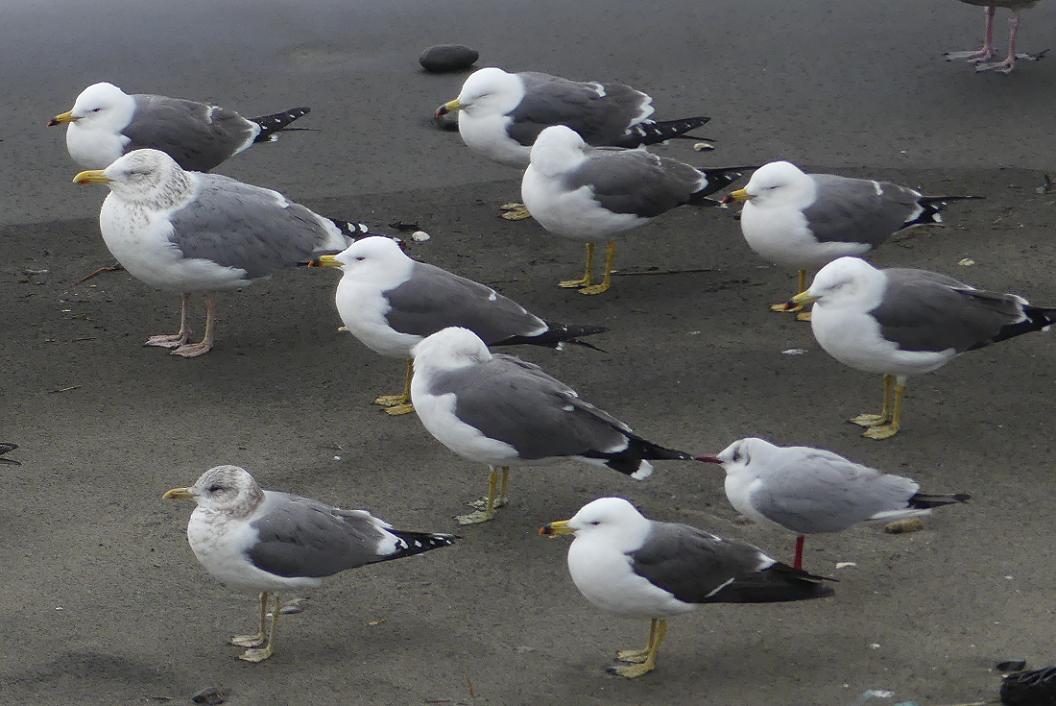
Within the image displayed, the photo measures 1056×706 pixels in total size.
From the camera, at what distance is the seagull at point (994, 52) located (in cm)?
1096

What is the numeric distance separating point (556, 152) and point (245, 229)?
5.91ft

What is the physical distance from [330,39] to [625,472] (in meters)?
6.98

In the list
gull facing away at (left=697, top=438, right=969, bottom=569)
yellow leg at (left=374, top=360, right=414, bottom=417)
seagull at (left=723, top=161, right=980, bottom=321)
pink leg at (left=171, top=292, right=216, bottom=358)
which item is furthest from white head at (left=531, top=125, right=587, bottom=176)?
gull facing away at (left=697, top=438, right=969, bottom=569)

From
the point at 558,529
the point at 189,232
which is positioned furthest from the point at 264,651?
the point at 189,232

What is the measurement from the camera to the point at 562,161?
8289mm

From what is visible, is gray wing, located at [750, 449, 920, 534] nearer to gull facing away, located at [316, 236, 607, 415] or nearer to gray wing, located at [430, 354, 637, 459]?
gray wing, located at [430, 354, 637, 459]

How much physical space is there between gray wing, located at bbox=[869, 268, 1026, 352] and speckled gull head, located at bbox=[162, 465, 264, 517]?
118 inches

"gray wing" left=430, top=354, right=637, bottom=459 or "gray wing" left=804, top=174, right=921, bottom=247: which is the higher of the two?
"gray wing" left=804, top=174, right=921, bottom=247

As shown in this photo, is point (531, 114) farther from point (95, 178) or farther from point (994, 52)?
point (994, 52)

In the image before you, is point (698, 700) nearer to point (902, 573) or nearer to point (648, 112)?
point (902, 573)

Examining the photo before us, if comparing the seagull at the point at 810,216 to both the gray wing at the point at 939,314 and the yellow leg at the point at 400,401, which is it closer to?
the gray wing at the point at 939,314

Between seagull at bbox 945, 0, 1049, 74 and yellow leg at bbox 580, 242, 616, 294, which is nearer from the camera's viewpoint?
yellow leg at bbox 580, 242, 616, 294

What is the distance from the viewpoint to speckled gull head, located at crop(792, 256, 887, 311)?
6.69 m

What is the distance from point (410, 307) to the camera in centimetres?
691
